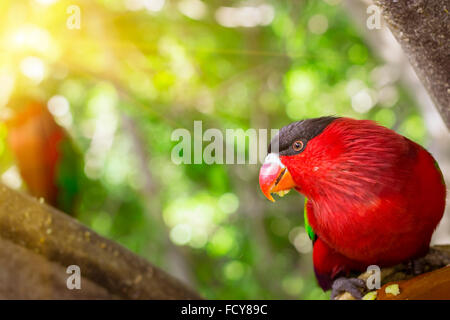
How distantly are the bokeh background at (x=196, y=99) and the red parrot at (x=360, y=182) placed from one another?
1.26 meters

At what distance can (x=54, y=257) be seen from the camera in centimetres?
125

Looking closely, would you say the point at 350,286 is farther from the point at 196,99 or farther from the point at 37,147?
the point at 37,147

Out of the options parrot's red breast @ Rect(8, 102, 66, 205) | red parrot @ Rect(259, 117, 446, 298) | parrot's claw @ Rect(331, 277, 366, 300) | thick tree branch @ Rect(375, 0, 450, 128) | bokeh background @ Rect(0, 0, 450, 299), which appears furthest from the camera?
parrot's red breast @ Rect(8, 102, 66, 205)

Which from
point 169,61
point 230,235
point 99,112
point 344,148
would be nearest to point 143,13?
point 169,61

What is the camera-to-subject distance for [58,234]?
125 centimetres

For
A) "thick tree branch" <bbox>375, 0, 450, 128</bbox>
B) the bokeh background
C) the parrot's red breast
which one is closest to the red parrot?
"thick tree branch" <bbox>375, 0, 450, 128</bbox>

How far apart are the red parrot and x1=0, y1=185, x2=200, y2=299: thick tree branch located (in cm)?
54

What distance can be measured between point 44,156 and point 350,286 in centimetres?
221

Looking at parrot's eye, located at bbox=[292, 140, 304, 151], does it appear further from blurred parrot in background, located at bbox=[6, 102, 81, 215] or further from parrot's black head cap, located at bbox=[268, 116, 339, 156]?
blurred parrot in background, located at bbox=[6, 102, 81, 215]

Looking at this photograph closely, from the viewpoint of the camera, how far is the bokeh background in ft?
8.50

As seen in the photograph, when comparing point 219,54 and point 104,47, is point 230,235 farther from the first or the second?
point 104,47

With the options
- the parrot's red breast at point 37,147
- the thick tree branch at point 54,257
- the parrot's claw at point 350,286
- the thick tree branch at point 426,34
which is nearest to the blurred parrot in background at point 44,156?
the parrot's red breast at point 37,147

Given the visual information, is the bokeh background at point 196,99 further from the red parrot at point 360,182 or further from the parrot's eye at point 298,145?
the parrot's eye at point 298,145
